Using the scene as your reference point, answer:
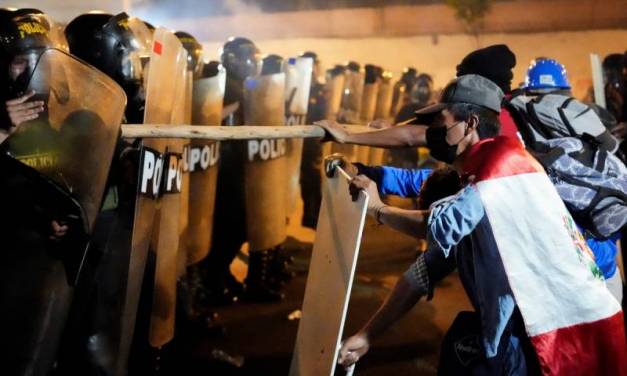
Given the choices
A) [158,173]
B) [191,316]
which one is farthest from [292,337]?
[158,173]

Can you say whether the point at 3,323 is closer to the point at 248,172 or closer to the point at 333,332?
the point at 333,332

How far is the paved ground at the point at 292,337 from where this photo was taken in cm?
399

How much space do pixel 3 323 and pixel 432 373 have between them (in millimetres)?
2867

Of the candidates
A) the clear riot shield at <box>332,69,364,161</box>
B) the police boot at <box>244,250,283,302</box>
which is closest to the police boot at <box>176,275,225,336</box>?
the police boot at <box>244,250,283,302</box>

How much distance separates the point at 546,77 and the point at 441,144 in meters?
1.98

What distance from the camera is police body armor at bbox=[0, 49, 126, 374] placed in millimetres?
2166

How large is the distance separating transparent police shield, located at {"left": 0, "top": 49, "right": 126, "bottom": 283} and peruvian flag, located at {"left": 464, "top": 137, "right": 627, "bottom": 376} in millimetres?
1527

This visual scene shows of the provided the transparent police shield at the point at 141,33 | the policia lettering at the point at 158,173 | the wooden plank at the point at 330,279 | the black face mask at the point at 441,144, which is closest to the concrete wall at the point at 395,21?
the transparent police shield at the point at 141,33

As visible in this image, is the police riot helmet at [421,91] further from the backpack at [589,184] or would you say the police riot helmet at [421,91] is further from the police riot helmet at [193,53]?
the backpack at [589,184]

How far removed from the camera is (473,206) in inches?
77.2

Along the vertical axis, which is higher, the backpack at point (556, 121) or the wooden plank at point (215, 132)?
the backpack at point (556, 121)

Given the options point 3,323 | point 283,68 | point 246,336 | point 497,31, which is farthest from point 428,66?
point 3,323

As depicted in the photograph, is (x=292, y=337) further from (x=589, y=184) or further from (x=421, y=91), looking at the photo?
(x=421, y=91)

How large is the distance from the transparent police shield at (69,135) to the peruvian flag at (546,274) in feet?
5.01
